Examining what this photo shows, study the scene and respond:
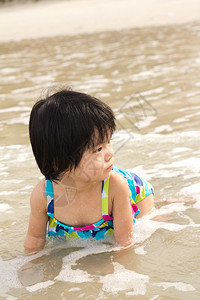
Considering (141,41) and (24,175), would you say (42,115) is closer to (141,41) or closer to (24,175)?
(24,175)

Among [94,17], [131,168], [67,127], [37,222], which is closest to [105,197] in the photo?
[37,222]

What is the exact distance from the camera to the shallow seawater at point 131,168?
8.23 feet

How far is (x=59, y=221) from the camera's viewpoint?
289 cm

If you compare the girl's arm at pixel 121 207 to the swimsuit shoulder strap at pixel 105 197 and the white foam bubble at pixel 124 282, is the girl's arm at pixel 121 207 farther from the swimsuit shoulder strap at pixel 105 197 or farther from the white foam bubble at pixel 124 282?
the white foam bubble at pixel 124 282

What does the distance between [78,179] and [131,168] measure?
140 centimetres

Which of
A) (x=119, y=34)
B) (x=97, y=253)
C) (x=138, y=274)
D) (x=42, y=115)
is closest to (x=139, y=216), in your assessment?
(x=97, y=253)

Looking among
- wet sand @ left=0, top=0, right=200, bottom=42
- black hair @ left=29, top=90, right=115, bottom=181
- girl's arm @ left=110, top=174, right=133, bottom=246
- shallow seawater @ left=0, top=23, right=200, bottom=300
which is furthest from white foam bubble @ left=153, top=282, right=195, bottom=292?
wet sand @ left=0, top=0, right=200, bottom=42

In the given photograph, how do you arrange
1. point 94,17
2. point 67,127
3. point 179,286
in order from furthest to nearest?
point 94,17 → point 67,127 → point 179,286

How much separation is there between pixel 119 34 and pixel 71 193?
35.7 feet

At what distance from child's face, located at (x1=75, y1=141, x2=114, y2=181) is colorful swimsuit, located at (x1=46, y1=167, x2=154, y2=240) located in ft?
0.64

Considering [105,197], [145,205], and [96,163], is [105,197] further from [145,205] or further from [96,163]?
[145,205]

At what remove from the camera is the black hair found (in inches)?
97.7

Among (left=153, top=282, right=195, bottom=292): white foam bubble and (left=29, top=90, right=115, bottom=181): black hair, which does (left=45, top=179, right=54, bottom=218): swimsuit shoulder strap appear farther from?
(left=153, top=282, right=195, bottom=292): white foam bubble

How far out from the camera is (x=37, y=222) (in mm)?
2857
